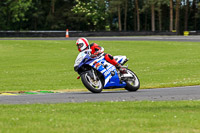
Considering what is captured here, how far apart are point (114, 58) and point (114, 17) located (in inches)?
3724

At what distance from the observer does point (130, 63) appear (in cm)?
2675

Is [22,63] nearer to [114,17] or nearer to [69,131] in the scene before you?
[69,131]

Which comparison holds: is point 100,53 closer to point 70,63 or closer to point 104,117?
point 104,117

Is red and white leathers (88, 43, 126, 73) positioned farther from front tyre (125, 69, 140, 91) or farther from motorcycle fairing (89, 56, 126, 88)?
front tyre (125, 69, 140, 91)

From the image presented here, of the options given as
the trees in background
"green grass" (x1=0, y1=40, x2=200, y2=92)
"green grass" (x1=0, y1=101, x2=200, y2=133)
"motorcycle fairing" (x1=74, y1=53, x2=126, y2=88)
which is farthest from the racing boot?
the trees in background

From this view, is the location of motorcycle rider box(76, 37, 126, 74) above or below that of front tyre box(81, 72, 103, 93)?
above

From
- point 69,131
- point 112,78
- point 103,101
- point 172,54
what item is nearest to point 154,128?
point 69,131

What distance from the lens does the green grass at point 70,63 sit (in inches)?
724

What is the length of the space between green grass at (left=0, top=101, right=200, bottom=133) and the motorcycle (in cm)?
250

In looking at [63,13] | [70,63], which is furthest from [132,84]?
[63,13]

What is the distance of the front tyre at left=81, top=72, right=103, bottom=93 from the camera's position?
484 inches

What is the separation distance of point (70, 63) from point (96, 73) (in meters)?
15.8

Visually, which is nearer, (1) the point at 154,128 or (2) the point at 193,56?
(1) the point at 154,128

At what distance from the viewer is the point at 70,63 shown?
2830 cm
